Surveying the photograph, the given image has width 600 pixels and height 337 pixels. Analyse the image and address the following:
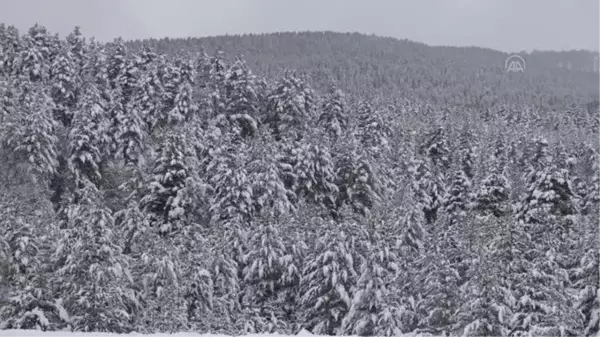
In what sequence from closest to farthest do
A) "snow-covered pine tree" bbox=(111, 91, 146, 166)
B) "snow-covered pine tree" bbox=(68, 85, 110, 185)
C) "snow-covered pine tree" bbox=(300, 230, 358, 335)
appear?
"snow-covered pine tree" bbox=(300, 230, 358, 335), "snow-covered pine tree" bbox=(68, 85, 110, 185), "snow-covered pine tree" bbox=(111, 91, 146, 166)

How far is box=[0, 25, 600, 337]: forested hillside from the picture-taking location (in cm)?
2409

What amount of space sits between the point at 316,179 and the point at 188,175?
10.2 meters

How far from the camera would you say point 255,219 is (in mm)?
35594

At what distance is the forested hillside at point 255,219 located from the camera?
24094 mm

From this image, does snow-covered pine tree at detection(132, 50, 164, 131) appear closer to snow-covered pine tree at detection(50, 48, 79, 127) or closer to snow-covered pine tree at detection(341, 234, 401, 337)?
snow-covered pine tree at detection(50, 48, 79, 127)

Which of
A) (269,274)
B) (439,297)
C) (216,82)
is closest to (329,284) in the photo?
(269,274)

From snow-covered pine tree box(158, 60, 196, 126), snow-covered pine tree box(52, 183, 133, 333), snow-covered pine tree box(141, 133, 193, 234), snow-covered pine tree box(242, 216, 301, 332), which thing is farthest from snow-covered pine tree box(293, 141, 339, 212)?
snow-covered pine tree box(52, 183, 133, 333)

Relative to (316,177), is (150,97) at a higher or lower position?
higher

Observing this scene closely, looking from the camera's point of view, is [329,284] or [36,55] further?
[36,55]

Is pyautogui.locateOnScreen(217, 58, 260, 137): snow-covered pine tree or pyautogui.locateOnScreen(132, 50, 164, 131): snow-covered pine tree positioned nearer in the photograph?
pyautogui.locateOnScreen(132, 50, 164, 131): snow-covered pine tree

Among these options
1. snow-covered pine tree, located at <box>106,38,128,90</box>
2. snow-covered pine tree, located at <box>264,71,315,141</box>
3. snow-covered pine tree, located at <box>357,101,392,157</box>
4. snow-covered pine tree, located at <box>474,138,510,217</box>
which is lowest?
snow-covered pine tree, located at <box>474,138,510,217</box>

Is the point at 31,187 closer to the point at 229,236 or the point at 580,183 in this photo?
the point at 229,236

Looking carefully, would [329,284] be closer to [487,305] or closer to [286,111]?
[487,305]

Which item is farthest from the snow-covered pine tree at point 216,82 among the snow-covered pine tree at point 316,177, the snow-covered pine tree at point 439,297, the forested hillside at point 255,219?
the snow-covered pine tree at point 439,297
